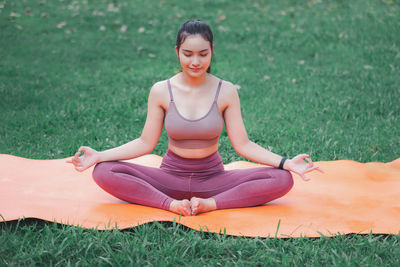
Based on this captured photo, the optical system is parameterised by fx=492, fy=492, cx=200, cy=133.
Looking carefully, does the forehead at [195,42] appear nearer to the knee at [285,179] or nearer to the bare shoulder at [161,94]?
the bare shoulder at [161,94]

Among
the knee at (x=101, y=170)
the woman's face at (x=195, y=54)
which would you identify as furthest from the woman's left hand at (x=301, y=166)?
the knee at (x=101, y=170)

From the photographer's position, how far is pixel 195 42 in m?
2.86

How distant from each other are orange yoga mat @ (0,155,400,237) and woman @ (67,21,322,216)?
100 mm

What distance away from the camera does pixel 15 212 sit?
9.41 ft

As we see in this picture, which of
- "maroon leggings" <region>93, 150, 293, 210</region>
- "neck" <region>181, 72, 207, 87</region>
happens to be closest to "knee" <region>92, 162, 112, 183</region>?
"maroon leggings" <region>93, 150, 293, 210</region>

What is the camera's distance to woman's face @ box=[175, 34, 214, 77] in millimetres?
2859

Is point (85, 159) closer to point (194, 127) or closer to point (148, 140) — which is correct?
point (148, 140)

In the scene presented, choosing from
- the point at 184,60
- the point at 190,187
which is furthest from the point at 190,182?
the point at 184,60

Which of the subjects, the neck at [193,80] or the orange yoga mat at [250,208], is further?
the neck at [193,80]

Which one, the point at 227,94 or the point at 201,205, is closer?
the point at 201,205

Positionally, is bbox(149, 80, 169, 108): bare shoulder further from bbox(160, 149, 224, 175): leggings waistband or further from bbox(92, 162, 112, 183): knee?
bbox(92, 162, 112, 183): knee

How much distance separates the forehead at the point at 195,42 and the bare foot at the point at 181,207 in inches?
35.7

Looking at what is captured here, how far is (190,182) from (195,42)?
88 centimetres

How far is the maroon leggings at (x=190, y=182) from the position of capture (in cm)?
300
